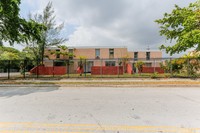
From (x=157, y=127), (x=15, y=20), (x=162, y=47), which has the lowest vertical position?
(x=157, y=127)

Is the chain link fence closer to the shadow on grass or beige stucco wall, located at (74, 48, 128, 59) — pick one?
the shadow on grass

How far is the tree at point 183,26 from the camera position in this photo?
14.8 m

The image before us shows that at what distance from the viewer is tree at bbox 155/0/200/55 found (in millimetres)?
14750

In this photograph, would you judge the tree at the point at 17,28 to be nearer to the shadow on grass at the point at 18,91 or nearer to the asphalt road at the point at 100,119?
the shadow on grass at the point at 18,91

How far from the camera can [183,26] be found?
54.9ft

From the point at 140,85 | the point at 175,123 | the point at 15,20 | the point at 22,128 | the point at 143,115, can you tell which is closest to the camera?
the point at 22,128

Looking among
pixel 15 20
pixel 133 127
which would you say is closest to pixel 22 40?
pixel 15 20

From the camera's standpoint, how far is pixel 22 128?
390 cm

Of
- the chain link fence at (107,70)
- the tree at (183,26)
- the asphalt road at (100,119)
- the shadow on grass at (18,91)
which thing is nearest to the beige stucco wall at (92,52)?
the chain link fence at (107,70)

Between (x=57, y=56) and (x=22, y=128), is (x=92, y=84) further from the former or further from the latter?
(x=57, y=56)

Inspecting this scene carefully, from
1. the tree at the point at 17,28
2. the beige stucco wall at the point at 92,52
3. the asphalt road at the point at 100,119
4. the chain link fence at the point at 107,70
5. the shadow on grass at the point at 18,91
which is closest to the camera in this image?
the asphalt road at the point at 100,119

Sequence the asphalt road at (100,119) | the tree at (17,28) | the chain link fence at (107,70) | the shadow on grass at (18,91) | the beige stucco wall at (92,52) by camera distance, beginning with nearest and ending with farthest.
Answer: the asphalt road at (100,119) < the shadow on grass at (18,91) < the tree at (17,28) < the chain link fence at (107,70) < the beige stucco wall at (92,52)

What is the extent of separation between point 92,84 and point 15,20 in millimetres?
9553

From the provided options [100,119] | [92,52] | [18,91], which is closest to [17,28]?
[18,91]
